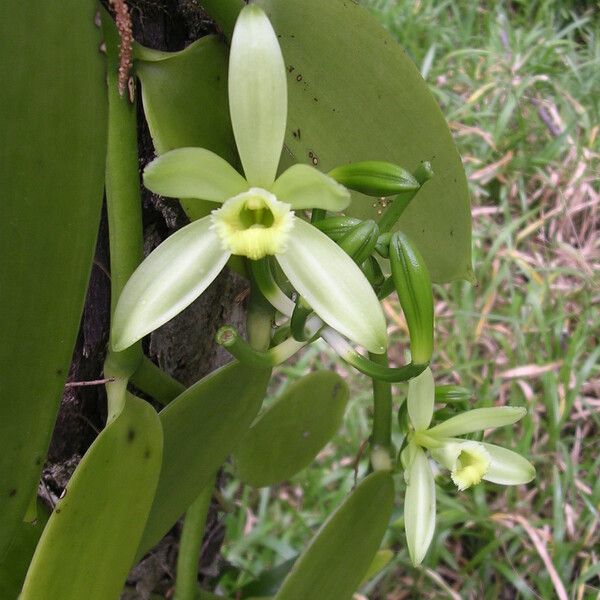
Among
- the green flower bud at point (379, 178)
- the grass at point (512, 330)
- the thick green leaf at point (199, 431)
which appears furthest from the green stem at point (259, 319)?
the grass at point (512, 330)

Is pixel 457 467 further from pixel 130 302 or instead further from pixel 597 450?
pixel 597 450

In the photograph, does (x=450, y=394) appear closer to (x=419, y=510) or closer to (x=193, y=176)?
(x=419, y=510)

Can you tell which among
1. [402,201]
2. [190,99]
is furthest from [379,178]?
[190,99]

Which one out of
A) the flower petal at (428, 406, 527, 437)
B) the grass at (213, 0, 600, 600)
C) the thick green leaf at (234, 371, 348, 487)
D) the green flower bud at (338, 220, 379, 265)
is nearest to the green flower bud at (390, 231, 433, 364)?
the green flower bud at (338, 220, 379, 265)

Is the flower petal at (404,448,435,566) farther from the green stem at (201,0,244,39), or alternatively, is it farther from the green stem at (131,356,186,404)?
the green stem at (201,0,244,39)

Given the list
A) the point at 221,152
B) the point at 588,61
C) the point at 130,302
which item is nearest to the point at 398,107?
the point at 221,152

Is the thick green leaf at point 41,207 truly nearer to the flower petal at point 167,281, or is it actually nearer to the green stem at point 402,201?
the flower petal at point 167,281
